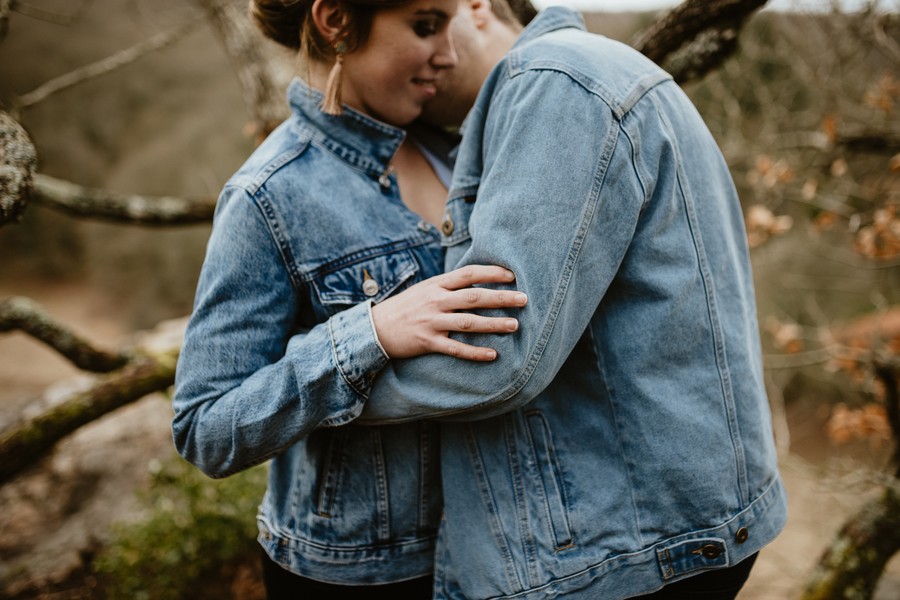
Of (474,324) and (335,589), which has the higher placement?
(474,324)

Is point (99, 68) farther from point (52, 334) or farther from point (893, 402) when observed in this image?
point (893, 402)

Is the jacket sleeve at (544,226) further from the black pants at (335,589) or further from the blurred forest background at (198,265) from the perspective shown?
the blurred forest background at (198,265)

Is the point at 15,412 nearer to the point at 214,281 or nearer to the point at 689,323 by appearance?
the point at 214,281


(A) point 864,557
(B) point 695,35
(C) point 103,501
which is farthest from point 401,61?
(C) point 103,501

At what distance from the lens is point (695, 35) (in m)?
1.80

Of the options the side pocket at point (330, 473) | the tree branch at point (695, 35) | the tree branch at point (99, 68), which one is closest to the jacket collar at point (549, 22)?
the tree branch at point (695, 35)

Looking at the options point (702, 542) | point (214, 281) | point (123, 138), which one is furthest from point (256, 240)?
point (123, 138)

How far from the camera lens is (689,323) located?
1103 mm

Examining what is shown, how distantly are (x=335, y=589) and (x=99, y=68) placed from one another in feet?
7.52

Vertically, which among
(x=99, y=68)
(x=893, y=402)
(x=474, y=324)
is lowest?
(x=893, y=402)

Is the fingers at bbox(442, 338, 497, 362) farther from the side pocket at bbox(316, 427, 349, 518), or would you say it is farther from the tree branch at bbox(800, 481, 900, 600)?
the tree branch at bbox(800, 481, 900, 600)

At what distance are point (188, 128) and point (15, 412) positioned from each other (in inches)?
305

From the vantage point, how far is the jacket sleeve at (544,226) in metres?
1.00

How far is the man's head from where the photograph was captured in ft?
4.60
